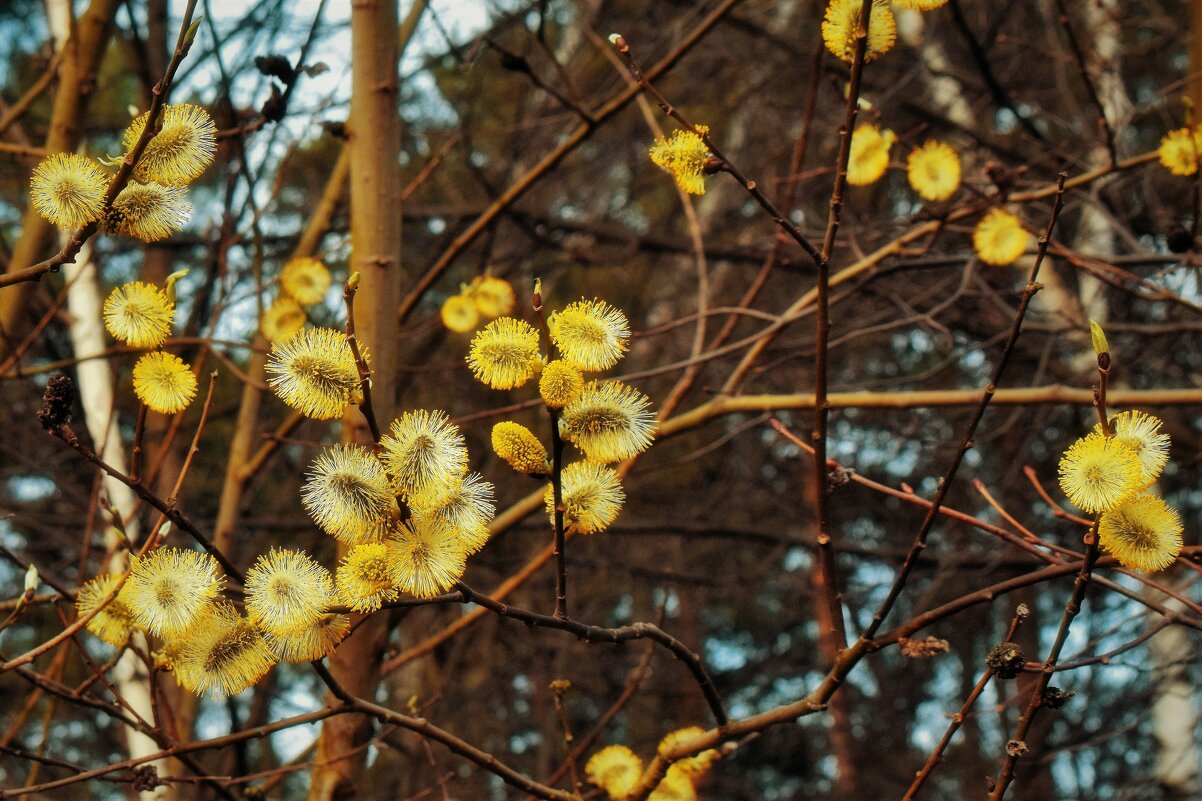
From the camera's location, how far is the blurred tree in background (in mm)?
2418

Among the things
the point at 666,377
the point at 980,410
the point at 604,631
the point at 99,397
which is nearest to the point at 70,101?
the point at 99,397

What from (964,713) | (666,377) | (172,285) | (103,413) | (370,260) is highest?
(666,377)

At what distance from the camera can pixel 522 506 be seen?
2721mm

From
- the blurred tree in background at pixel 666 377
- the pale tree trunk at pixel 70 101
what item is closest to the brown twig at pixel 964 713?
the blurred tree in background at pixel 666 377

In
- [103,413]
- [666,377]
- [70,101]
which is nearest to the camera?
[70,101]

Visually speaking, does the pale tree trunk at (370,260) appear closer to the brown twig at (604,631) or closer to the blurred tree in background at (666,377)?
the blurred tree in background at (666,377)

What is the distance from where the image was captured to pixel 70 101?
2.97 meters

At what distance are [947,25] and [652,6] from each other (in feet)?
6.53

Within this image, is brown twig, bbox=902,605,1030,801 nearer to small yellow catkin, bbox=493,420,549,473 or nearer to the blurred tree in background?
the blurred tree in background

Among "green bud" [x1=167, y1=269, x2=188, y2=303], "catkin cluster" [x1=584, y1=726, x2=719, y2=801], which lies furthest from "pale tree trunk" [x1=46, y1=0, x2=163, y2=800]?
"green bud" [x1=167, y1=269, x2=188, y2=303]

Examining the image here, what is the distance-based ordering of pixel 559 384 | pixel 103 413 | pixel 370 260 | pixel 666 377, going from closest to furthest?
1. pixel 559 384
2. pixel 370 260
3. pixel 103 413
4. pixel 666 377

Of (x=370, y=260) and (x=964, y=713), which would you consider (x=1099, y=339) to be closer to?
(x=964, y=713)

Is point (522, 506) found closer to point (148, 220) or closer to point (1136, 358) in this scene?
point (148, 220)

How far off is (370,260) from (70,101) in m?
1.09
